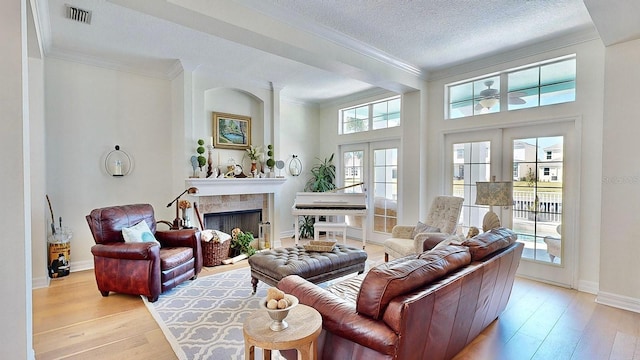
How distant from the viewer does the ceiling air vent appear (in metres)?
3.05

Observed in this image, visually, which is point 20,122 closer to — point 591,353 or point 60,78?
point 60,78

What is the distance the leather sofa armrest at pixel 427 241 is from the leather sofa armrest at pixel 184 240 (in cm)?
271

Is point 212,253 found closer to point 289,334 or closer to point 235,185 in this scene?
point 235,185

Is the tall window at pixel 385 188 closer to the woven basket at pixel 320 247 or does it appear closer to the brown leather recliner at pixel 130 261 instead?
the woven basket at pixel 320 247

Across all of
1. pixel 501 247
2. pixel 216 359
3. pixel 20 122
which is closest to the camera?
pixel 20 122

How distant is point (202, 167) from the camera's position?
16.0ft

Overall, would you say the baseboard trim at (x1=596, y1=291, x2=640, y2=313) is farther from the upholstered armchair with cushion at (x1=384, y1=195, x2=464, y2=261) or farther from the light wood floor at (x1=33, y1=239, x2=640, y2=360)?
the upholstered armchair with cushion at (x1=384, y1=195, x2=464, y2=261)

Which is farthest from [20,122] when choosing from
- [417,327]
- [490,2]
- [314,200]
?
[314,200]

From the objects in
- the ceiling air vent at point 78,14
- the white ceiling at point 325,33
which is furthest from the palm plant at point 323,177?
the ceiling air vent at point 78,14

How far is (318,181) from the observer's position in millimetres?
6660

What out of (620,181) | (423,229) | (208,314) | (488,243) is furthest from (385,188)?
(208,314)

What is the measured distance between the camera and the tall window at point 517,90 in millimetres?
3715

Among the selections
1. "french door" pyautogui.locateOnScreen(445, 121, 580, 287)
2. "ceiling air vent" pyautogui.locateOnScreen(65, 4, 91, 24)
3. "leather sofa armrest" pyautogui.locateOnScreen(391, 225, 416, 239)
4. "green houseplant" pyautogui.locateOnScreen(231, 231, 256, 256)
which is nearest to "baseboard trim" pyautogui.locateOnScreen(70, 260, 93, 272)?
"green houseplant" pyautogui.locateOnScreen(231, 231, 256, 256)

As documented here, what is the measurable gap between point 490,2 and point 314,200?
3.69 m
